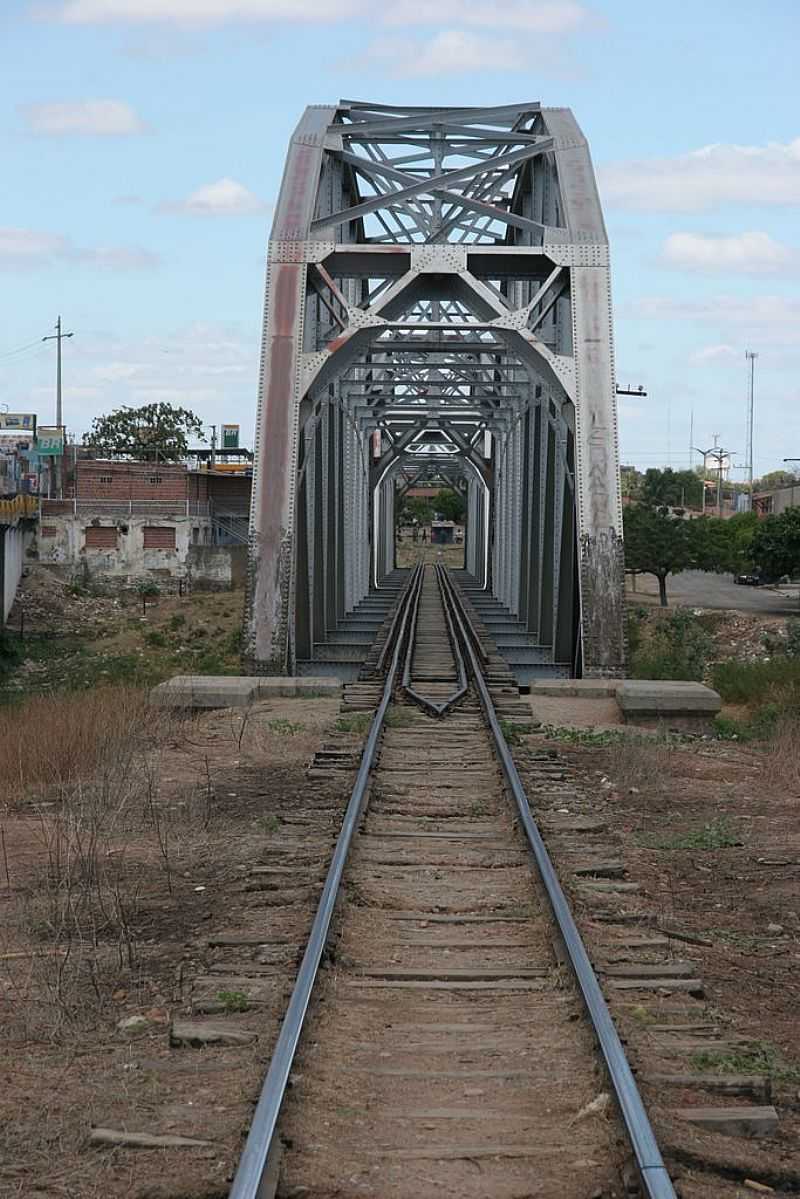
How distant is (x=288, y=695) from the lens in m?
16.1

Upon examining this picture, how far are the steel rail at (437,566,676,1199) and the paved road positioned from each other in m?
47.8

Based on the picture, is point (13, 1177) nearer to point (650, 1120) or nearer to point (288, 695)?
point (650, 1120)

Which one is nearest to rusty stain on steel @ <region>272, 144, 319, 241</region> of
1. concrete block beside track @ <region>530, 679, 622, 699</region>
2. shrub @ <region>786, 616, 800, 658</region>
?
concrete block beside track @ <region>530, 679, 622, 699</region>

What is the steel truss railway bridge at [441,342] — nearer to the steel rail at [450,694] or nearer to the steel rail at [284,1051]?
the steel rail at [450,694]

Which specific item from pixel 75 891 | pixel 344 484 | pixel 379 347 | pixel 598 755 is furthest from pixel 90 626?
pixel 75 891

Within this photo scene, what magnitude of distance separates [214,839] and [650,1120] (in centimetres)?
489

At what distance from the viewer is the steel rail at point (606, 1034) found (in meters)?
3.83

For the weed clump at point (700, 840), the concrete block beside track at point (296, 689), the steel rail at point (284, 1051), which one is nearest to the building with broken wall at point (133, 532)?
the concrete block beside track at point (296, 689)

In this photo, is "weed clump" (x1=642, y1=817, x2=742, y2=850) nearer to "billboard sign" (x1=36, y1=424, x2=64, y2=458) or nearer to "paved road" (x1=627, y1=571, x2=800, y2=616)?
"paved road" (x1=627, y1=571, x2=800, y2=616)

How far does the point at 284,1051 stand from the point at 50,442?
224 feet

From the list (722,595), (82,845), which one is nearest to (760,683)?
(82,845)

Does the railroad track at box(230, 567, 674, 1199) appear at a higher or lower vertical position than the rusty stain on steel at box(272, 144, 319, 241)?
lower

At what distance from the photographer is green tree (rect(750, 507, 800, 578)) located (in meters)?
57.3

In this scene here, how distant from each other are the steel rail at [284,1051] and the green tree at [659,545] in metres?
51.7
